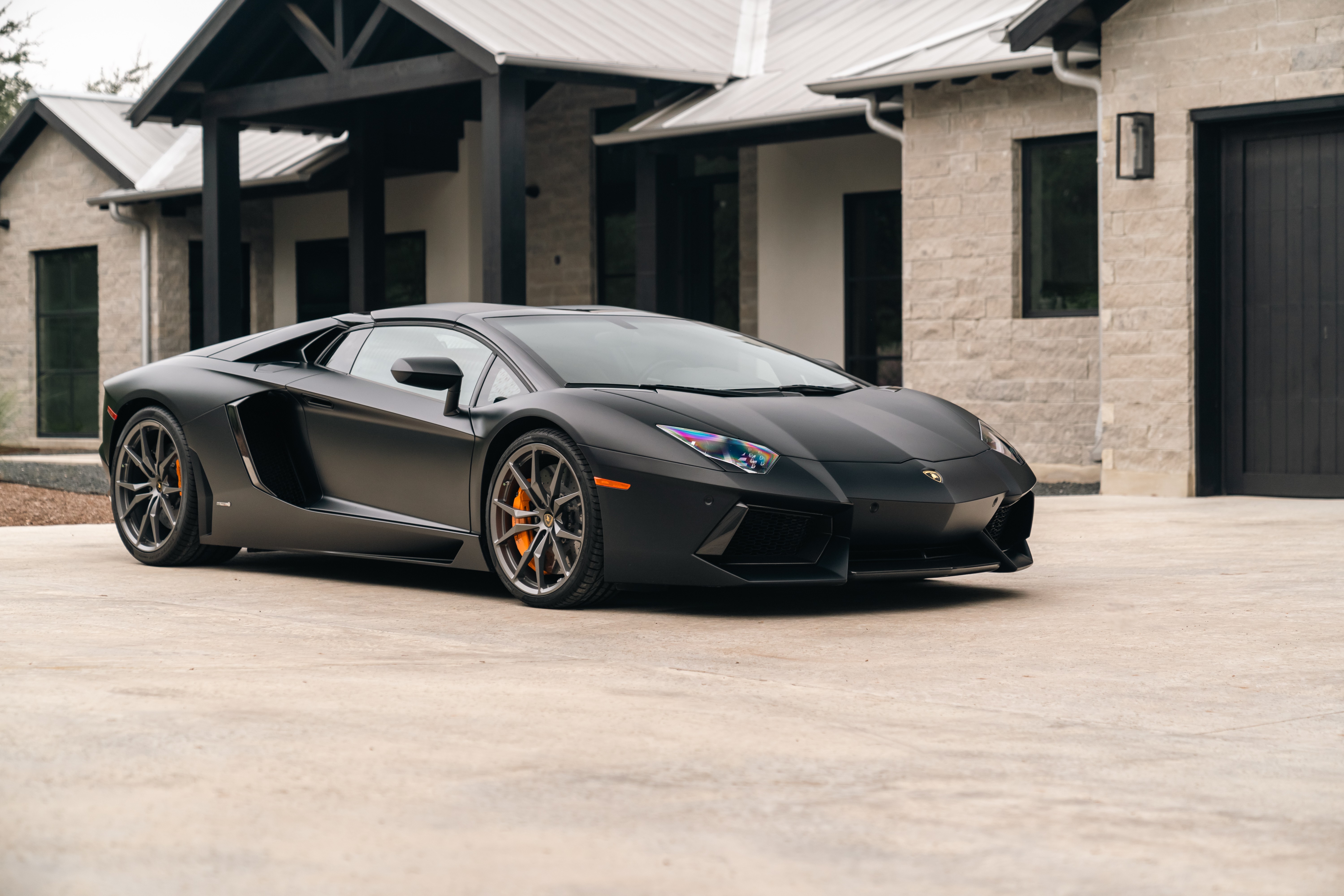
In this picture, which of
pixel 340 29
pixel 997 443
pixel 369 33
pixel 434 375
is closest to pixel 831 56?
pixel 369 33

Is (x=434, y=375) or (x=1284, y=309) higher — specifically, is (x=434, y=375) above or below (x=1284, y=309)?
below

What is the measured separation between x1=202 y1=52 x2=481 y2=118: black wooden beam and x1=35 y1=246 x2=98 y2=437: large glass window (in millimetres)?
6640

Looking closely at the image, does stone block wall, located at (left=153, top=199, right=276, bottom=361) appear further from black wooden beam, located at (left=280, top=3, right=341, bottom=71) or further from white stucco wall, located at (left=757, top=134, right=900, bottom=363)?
white stucco wall, located at (left=757, top=134, right=900, bottom=363)

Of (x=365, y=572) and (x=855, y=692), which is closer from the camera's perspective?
(x=855, y=692)

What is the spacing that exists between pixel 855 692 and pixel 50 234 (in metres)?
21.6

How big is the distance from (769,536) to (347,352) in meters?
2.38

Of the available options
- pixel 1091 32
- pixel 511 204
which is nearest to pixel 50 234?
pixel 511 204

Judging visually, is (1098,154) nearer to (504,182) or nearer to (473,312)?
(504,182)

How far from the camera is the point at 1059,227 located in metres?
14.0

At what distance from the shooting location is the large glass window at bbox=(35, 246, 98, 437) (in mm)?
23531

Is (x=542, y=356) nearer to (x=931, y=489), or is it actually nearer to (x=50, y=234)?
(x=931, y=489)

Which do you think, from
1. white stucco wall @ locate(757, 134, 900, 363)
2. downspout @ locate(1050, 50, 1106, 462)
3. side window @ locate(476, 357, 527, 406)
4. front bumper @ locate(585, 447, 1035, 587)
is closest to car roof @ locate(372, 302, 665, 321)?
side window @ locate(476, 357, 527, 406)

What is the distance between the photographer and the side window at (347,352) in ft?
24.2

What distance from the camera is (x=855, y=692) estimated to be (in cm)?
457
